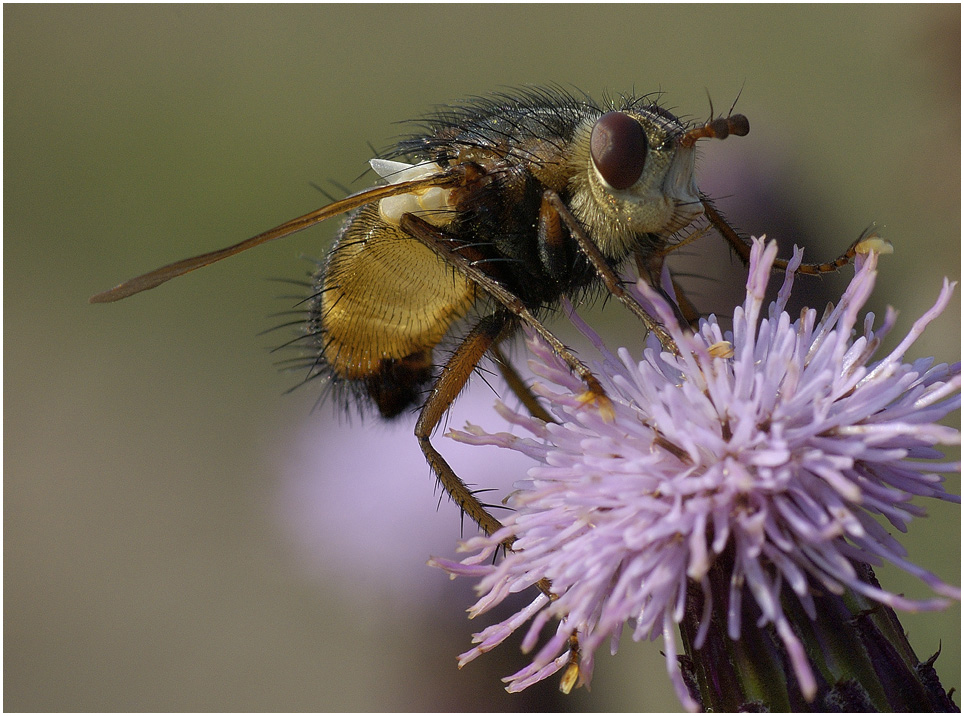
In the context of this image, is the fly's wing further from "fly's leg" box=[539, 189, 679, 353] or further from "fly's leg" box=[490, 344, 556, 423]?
"fly's leg" box=[490, 344, 556, 423]

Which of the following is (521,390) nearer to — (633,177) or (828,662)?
(633,177)

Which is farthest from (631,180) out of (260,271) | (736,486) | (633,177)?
(260,271)

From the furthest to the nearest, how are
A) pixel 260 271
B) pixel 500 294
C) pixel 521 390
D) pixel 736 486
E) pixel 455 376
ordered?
pixel 260 271 → pixel 521 390 → pixel 455 376 → pixel 500 294 → pixel 736 486

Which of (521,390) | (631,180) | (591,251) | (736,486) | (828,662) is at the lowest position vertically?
(521,390)

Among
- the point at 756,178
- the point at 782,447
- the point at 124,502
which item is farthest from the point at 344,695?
the point at 782,447

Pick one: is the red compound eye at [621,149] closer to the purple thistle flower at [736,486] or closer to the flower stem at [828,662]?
the purple thistle flower at [736,486]

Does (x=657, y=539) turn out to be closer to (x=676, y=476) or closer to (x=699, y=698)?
(x=676, y=476)
